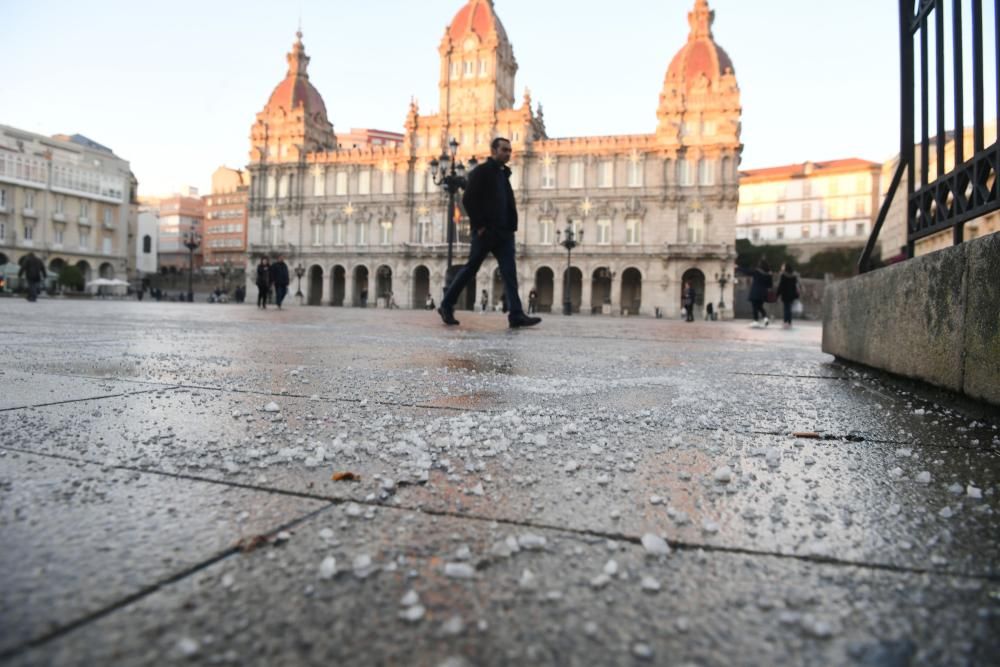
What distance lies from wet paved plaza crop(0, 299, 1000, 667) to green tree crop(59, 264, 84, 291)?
53.6 meters

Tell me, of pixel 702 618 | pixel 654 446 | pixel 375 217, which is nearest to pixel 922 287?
pixel 654 446

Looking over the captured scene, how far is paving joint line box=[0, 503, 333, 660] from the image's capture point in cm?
63

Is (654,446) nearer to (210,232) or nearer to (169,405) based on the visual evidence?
(169,405)

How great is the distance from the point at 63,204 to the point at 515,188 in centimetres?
3853

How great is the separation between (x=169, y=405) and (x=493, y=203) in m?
5.10

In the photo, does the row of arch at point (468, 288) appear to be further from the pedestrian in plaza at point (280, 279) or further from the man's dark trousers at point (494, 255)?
the man's dark trousers at point (494, 255)

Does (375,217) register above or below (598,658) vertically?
above

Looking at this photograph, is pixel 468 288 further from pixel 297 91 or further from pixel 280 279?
pixel 280 279

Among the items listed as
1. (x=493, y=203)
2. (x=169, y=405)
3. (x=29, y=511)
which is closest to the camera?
(x=29, y=511)

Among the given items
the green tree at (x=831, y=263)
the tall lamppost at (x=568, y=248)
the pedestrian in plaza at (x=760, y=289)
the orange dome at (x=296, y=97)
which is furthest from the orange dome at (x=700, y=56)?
the pedestrian in plaza at (x=760, y=289)

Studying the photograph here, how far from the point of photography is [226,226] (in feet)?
284

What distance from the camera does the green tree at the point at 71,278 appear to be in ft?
152

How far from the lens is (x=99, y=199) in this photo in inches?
2165

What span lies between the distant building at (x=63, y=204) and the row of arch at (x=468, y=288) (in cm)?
2179
